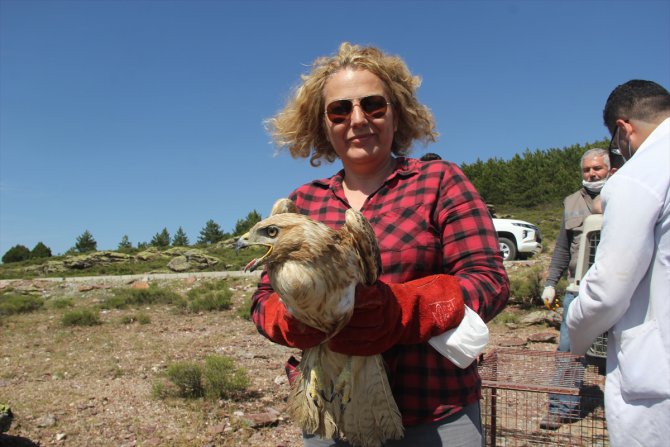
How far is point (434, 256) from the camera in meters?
2.03

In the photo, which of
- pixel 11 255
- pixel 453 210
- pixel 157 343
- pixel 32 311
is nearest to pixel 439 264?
pixel 453 210

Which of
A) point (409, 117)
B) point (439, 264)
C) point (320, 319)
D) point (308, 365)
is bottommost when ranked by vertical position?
point (308, 365)

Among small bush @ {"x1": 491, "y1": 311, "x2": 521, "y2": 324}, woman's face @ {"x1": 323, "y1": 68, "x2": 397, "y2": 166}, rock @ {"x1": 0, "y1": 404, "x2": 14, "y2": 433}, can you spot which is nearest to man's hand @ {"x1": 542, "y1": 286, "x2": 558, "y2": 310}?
woman's face @ {"x1": 323, "y1": 68, "x2": 397, "y2": 166}

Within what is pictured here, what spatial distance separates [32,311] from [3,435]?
967cm

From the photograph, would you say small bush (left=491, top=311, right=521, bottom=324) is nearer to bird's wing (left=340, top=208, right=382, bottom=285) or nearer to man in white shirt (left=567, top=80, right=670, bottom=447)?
man in white shirt (left=567, top=80, right=670, bottom=447)

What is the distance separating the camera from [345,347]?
1.74 meters

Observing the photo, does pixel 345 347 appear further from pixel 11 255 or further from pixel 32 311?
pixel 11 255

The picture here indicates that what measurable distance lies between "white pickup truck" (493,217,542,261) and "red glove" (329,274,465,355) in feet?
50.7

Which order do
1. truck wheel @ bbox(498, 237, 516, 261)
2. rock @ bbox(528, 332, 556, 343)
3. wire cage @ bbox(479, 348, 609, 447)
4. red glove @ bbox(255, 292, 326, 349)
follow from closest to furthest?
red glove @ bbox(255, 292, 326, 349)
wire cage @ bbox(479, 348, 609, 447)
rock @ bbox(528, 332, 556, 343)
truck wheel @ bbox(498, 237, 516, 261)

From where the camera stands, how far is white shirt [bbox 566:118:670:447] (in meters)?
1.90

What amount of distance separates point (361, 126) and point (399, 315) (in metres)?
0.93

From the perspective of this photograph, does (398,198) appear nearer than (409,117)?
Yes

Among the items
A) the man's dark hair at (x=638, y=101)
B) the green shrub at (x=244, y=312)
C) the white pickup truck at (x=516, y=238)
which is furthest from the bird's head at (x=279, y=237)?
the white pickup truck at (x=516, y=238)

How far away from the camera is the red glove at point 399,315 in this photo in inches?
66.2
